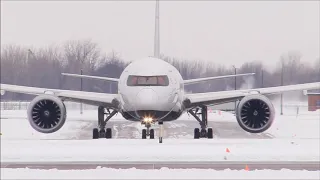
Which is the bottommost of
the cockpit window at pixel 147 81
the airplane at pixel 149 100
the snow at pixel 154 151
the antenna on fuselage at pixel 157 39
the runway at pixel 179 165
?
the runway at pixel 179 165

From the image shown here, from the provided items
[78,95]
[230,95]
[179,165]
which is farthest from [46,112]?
[179,165]

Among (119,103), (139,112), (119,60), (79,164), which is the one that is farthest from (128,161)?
(119,60)

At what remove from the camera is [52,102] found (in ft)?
74.9

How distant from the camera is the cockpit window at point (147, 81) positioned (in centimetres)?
2134

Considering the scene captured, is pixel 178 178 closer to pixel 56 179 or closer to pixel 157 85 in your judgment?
pixel 56 179

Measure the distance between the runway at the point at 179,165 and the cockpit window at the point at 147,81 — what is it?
25.2 feet

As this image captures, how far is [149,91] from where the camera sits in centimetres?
2075

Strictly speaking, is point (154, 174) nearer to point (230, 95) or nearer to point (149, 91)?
point (149, 91)

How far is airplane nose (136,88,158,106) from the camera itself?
20.5 m

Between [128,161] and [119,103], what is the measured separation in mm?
9388

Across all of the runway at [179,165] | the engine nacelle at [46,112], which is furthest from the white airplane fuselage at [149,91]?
the runway at [179,165]

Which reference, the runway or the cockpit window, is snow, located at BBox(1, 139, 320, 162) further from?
the cockpit window

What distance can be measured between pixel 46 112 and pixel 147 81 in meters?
4.95

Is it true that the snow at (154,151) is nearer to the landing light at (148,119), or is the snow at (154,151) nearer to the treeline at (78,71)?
the landing light at (148,119)
